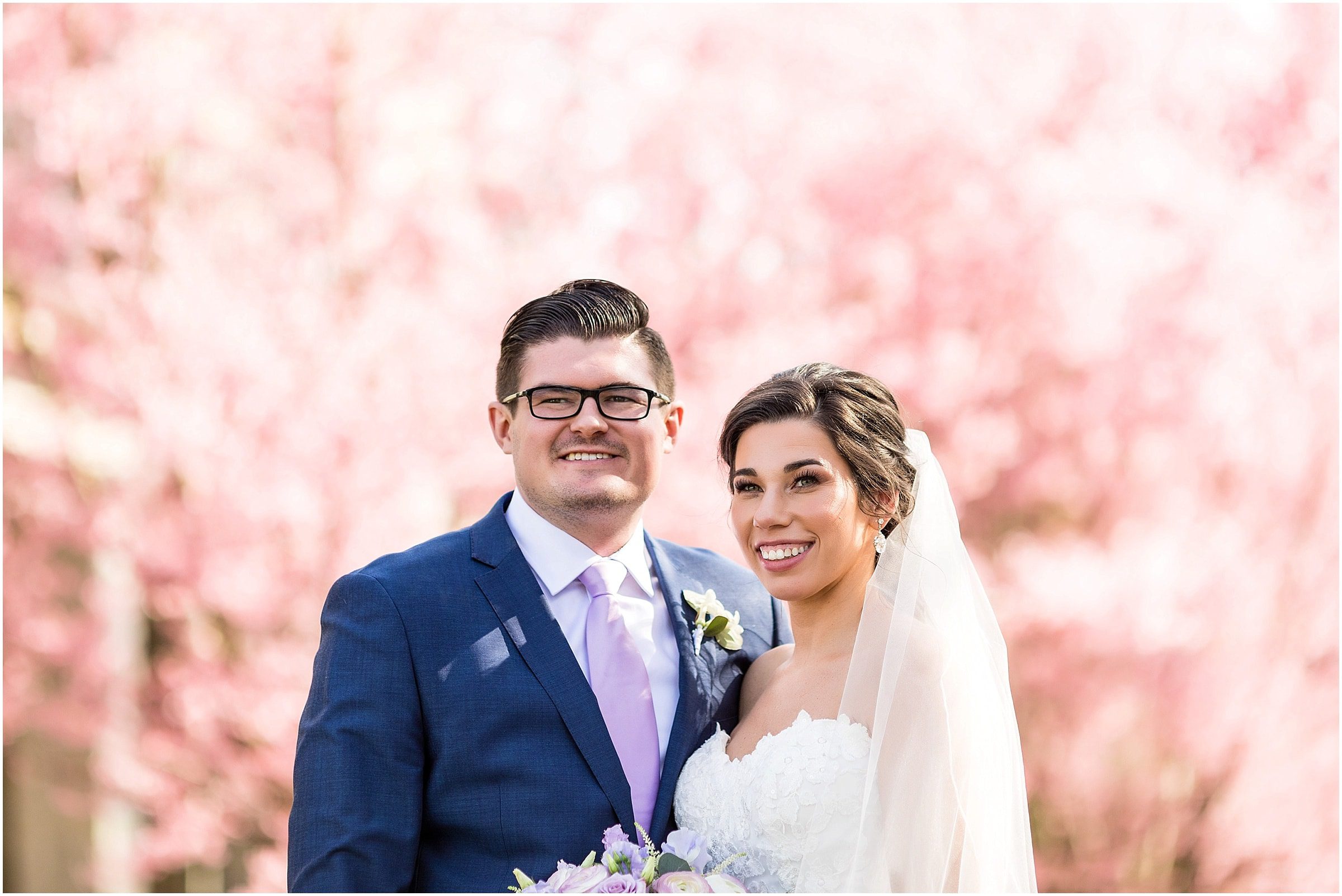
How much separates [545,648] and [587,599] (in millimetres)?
249

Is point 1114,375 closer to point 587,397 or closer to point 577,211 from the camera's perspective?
point 577,211

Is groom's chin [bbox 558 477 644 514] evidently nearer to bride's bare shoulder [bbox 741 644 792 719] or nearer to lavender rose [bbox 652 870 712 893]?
bride's bare shoulder [bbox 741 644 792 719]

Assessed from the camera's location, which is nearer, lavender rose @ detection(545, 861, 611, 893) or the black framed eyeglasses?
lavender rose @ detection(545, 861, 611, 893)

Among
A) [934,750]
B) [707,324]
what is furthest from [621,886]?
[707,324]

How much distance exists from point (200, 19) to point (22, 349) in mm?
1852

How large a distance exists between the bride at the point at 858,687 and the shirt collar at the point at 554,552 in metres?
0.41

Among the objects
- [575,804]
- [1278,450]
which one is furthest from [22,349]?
[1278,450]

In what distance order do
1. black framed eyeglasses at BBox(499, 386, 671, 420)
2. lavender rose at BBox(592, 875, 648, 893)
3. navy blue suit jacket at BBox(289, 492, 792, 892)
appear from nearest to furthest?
lavender rose at BBox(592, 875, 648, 893) < navy blue suit jacket at BBox(289, 492, 792, 892) < black framed eyeglasses at BBox(499, 386, 671, 420)

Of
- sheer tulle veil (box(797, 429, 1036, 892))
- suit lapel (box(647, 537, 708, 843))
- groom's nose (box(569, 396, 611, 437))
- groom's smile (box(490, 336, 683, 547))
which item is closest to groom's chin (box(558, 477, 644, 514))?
groom's smile (box(490, 336, 683, 547))

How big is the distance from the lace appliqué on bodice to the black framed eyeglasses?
0.95m

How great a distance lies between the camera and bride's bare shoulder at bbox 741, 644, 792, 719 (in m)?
3.11

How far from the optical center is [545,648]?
2.89 m

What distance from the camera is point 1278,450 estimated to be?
5.12 m

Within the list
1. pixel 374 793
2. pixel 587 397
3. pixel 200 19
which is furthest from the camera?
pixel 200 19
